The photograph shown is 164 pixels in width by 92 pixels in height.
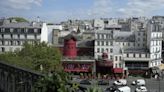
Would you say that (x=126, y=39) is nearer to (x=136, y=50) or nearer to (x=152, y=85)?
(x=136, y=50)

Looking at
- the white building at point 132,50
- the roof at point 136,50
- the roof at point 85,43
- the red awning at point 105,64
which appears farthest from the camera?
the roof at point 85,43

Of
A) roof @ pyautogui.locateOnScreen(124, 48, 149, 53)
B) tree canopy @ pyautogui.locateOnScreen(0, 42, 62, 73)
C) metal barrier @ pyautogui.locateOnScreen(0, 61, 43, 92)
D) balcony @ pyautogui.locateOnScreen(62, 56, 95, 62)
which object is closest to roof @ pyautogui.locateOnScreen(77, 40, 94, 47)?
balcony @ pyautogui.locateOnScreen(62, 56, 95, 62)

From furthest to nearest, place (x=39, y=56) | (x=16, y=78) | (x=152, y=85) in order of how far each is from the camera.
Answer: (x=39, y=56) < (x=152, y=85) < (x=16, y=78)

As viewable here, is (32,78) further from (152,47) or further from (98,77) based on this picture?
(152,47)

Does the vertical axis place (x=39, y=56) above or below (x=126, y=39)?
below

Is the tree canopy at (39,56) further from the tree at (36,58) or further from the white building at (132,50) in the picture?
the white building at (132,50)

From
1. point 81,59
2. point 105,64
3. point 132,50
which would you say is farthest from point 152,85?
point 132,50

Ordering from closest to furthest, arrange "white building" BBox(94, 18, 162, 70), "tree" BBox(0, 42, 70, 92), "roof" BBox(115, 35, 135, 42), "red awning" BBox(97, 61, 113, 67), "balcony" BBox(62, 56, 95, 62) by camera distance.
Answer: "tree" BBox(0, 42, 70, 92) → "red awning" BBox(97, 61, 113, 67) → "balcony" BBox(62, 56, 95, 62) → "white building" BBox(94, 18, 162, 70) → "roof" BBox(115, 35, 135, 42)

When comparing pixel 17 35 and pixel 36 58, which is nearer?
pixel 36 58

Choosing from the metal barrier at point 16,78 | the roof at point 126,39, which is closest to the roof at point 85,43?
the roof at point 126,39

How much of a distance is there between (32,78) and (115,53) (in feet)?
170

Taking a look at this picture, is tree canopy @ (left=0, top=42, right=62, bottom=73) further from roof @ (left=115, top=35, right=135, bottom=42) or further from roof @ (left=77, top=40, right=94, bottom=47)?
roof @ (left=115, top=35, right=135, bottom=42)

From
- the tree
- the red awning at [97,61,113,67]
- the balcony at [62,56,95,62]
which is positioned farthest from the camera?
the balcony at [62,56,95,62]

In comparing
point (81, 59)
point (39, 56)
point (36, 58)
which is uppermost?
point (39, 56)
